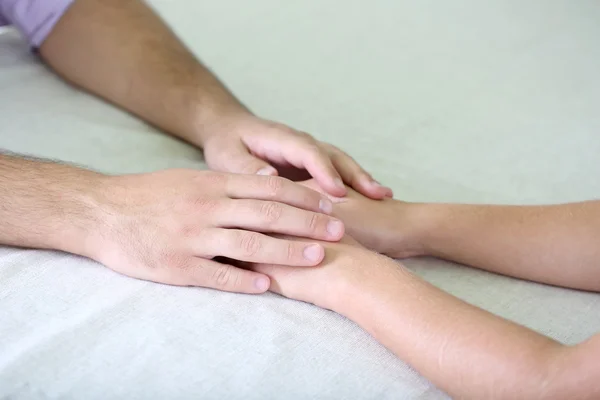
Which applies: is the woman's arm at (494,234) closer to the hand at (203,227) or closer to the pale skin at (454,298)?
the pale skin at (454,298)

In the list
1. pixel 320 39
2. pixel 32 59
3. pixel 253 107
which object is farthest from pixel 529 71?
pixel 32 59

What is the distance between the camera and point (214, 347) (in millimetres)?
677

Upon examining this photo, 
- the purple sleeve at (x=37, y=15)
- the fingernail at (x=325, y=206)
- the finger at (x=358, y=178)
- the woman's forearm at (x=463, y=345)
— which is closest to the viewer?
the woman's forearm at (x=463, y=345)

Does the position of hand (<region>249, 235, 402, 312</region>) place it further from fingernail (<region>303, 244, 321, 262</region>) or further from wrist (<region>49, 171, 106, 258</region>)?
wrist (<region>49, 171, 106, 258</region>)

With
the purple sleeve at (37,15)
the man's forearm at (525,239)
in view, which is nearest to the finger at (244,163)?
the man's forearm at (525,239)

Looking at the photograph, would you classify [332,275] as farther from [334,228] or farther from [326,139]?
Answer: [326,139]

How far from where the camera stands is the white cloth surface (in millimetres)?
662

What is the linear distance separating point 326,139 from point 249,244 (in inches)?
17.1

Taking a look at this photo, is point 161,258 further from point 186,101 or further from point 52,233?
point 186,101

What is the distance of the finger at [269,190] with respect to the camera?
31.8 inches

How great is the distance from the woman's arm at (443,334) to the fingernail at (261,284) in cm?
Answer: 2

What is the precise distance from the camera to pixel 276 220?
785mm

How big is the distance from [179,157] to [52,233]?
0.33 metres

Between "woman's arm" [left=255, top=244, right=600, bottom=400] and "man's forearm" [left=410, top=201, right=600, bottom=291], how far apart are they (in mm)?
148
